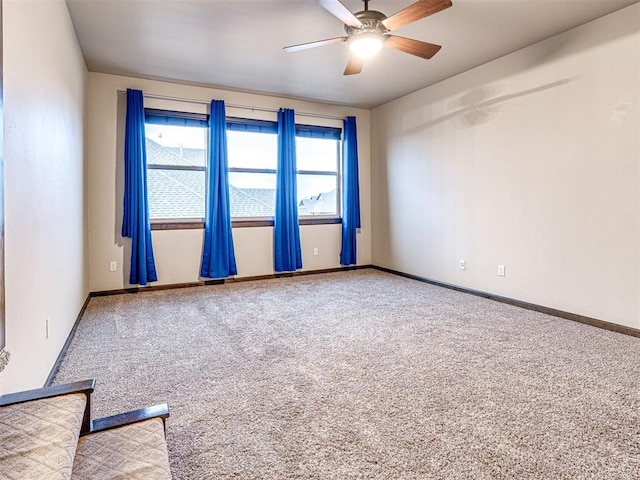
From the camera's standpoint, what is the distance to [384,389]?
6.88ft

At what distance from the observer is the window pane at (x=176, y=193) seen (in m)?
4.71

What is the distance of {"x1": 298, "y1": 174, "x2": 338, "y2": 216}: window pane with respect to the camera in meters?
5.69

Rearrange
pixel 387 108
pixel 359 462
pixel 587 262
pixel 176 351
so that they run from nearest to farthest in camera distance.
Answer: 1. pixel 359 462
2. pixel 176 351
3. pixel 587 262
4. pixel 387 108

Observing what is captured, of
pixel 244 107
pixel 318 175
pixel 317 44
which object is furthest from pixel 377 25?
pixel 318 175

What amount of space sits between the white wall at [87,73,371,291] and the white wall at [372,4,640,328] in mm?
1835

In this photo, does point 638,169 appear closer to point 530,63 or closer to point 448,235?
point 530,63

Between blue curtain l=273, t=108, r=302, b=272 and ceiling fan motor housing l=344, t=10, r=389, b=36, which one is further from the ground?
ceiling fan motor housing l=344, t=10, r=389, b=36

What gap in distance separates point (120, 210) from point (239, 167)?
1.61m

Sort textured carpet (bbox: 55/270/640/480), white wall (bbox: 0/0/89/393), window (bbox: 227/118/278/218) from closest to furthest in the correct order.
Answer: textured carpet (bbox: 55/270/640/480) < white wall (bbox: 0/0/89/393) < window (bbox: 227/118/278/218)

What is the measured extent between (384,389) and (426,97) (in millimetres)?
4080

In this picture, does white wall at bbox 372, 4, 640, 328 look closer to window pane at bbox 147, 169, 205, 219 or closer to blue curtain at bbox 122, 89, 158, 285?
window pane at bbox 147, 169, 205, 219

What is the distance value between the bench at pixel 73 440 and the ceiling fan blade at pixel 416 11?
2655mm

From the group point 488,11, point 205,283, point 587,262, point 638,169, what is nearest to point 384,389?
point 587,262

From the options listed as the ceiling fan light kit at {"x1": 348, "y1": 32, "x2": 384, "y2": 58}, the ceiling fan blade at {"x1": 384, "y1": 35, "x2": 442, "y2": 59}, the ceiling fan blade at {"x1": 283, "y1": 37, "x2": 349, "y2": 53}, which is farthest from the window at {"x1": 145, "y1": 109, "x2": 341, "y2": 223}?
the ceiling fan blade at {"x1": 384, "y1": 35, "x2": 442, "y2": 59}
